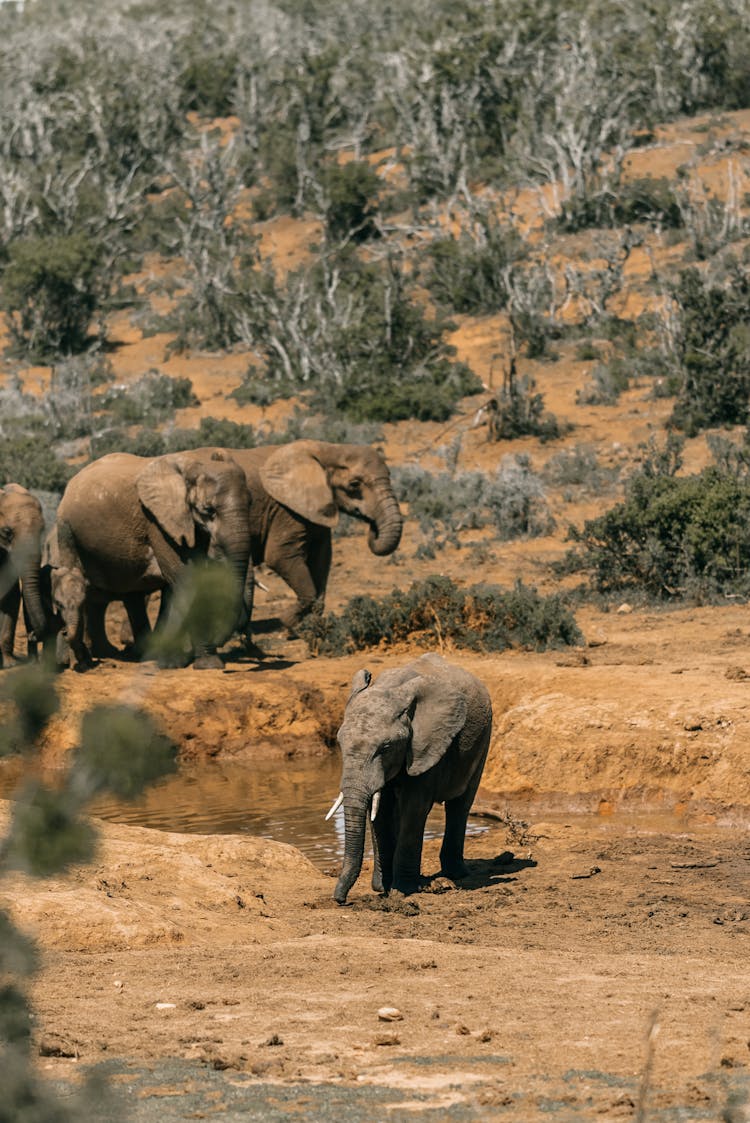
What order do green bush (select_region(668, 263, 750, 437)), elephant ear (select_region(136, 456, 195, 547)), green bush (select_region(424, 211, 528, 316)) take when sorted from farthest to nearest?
green bush (select_region(424, 211, 528, 316)) < green bush (select_region(668, 263, 750, 437)) < elephant ear (select_region(136, 456, 195, 547))

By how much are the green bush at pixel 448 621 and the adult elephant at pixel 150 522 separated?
1.02 meters

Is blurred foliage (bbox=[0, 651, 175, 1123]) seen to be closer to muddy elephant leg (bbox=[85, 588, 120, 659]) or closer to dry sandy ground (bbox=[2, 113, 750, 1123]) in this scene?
dry sandy ground (bbox=[2, 113, 750, 1123])

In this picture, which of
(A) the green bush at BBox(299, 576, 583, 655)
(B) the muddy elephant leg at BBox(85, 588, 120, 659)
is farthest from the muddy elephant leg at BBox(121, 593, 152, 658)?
(A) the green bush at BBox(299, 576, 583, 655)

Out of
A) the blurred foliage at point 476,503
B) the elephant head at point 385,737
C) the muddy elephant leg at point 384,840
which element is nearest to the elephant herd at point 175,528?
the blurred foliage at point 476,503

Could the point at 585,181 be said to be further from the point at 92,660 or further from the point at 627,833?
the point at 627,833

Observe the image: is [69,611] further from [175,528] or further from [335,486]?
[335,486]

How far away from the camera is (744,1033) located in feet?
19.4

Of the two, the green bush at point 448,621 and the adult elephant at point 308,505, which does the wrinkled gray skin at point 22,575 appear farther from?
the green bush at point 448,621

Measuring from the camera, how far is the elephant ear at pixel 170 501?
16.9m

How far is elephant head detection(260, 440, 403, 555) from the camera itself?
1756 cm

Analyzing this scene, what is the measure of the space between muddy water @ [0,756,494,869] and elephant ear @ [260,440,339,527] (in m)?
3.51

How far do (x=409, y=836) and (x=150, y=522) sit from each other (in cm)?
819

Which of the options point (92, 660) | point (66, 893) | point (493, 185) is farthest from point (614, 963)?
point (493, 185)

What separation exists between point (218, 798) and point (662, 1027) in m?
8.00
